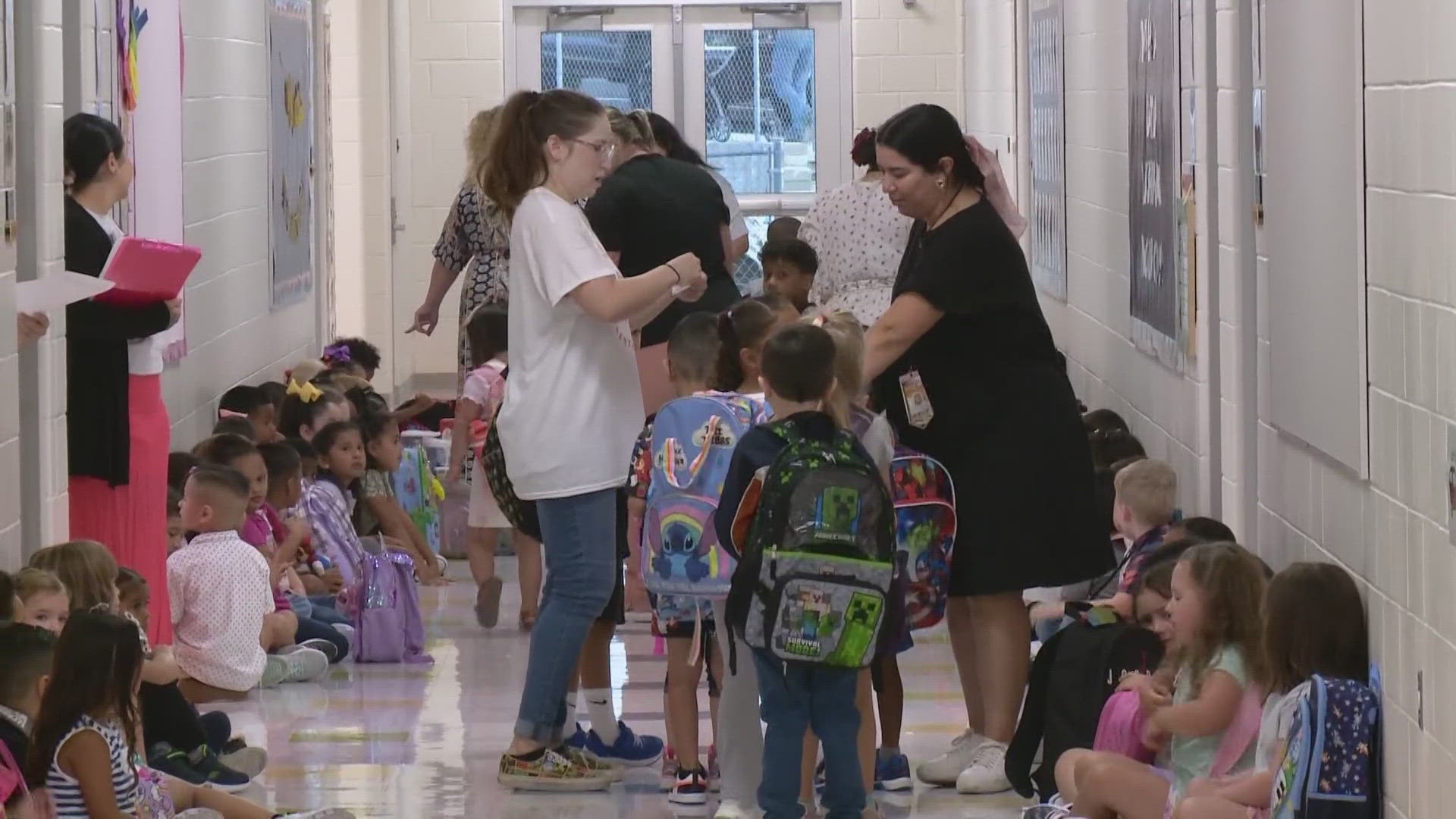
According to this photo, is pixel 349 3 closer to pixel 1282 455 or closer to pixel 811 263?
pixel 811 263

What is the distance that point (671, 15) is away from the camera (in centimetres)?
1303

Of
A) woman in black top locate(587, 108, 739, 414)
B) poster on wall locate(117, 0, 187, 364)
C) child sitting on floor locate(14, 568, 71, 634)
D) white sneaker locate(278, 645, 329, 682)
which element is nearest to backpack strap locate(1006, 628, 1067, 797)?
child sitting on floor locate(14, 568, 71, 634)

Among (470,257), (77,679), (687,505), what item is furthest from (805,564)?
(470,257)

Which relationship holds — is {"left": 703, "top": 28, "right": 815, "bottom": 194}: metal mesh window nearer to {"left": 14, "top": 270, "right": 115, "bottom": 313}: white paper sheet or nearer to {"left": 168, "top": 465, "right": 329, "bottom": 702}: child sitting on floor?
{"left": 168, "top": 465, "right": 329, "bottom": 702}: child sitting on floor

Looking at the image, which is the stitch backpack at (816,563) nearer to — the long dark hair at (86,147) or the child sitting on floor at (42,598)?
the child sitting on floor at (42,598)

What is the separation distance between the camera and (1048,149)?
9266mm

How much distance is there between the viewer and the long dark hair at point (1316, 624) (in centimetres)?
382

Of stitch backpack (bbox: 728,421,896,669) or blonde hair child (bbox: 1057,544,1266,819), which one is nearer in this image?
blonde hair child (bbox: 1057,544,1266,819)

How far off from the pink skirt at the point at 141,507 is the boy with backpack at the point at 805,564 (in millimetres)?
1769

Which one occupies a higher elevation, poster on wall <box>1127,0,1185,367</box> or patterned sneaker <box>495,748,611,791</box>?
poster on wall <box>1127,0,1185,367</box>

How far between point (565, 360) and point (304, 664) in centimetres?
195

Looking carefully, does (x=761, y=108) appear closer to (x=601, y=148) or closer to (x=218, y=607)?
(x=218, y=607)

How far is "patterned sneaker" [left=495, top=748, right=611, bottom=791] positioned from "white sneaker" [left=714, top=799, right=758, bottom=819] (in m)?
0.50

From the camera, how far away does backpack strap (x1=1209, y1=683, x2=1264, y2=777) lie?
391 cm
